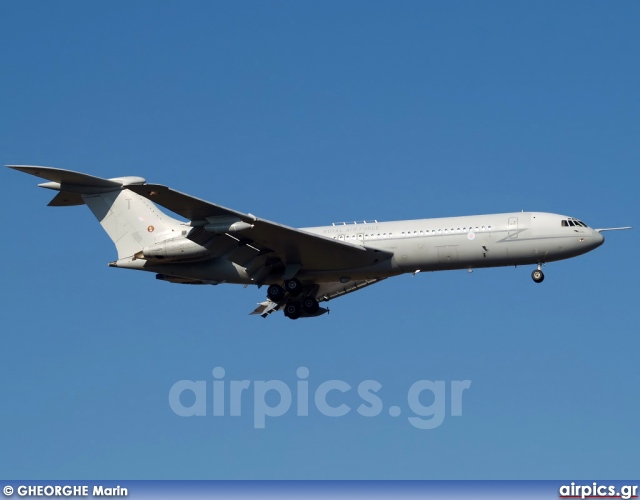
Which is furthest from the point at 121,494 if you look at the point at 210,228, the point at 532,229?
the point at 532,229

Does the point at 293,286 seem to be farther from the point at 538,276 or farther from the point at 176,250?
the point at 538,276

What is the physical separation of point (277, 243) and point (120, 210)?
8.43 m

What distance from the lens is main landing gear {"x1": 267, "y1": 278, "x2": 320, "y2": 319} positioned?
4694 cm

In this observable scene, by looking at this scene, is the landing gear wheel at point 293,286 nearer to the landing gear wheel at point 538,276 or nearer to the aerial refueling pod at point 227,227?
the aerial refueling pod at point 227,227

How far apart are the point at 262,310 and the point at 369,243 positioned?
23.7 feet

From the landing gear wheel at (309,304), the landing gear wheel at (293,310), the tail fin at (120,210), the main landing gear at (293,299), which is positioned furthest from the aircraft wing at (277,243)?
the tail fin at (120,210)

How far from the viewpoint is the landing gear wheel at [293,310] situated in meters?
48.3

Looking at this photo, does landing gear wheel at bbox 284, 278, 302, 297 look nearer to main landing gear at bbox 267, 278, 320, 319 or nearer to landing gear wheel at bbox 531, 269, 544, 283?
main landing gear at bbox 267, 278, 320, 319

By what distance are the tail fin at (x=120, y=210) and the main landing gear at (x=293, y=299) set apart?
5.03m

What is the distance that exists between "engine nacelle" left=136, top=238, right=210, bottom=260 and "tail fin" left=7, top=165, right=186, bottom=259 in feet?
7.39

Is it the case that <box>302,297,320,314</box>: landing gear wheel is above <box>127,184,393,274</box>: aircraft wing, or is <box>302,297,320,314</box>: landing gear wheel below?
below

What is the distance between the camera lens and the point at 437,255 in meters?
45.0

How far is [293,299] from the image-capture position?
158ft

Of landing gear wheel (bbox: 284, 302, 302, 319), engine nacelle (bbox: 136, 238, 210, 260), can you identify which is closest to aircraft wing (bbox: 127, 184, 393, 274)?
engine nacelle (bbox: 136, 238, 210, 260)
